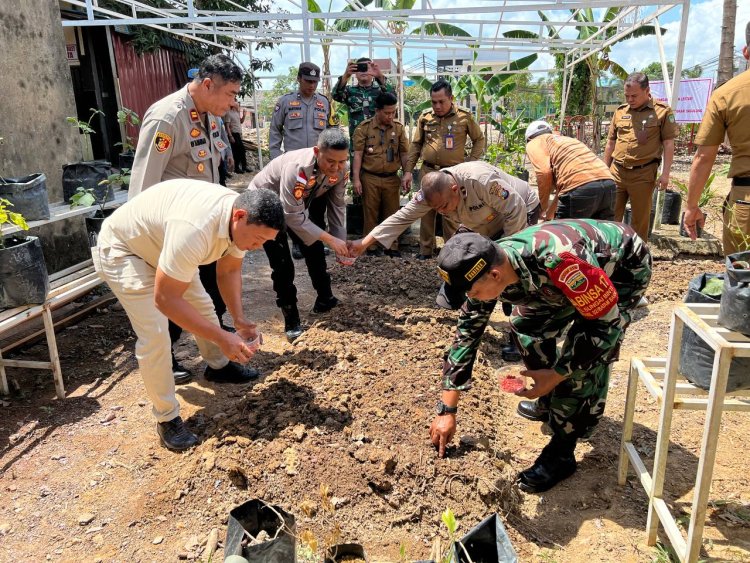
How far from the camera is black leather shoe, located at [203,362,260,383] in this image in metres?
3.71

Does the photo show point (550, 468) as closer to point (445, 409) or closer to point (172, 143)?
point (445, 409)

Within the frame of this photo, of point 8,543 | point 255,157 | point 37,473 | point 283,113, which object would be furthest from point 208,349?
point 255,157

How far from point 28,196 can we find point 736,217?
469cm

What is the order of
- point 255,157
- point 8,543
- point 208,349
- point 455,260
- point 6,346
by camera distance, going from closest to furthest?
1. point 455,260
2. point 8,543
3. point 208,349
4. point 6,346
5. point 255,157

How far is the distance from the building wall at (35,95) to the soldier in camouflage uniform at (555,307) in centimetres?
460

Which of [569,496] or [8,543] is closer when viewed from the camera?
[8,543]

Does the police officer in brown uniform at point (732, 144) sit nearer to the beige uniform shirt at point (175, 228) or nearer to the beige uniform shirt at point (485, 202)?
the beige uniform shirt at point (485, 202)

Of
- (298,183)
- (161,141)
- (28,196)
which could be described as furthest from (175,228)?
(28,196)

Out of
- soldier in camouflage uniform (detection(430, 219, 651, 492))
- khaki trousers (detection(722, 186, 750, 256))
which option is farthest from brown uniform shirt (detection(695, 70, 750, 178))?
soldier in camouflage uniform (detection(430, 219, 651, 492))

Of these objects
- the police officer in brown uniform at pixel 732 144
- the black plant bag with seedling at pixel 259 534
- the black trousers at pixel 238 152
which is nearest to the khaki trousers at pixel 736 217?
the police officer in brown uniform at pixel 732 144

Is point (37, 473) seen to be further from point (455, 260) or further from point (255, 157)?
point (255, 157)

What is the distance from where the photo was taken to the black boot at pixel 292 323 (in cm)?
437

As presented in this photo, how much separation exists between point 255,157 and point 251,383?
1226 centimetres

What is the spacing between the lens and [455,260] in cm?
204
